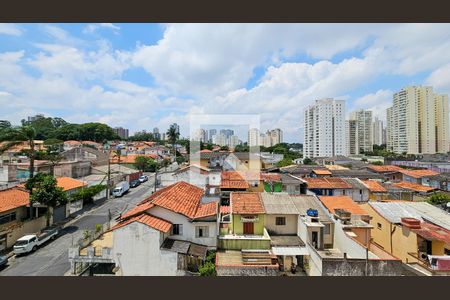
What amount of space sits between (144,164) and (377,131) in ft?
243

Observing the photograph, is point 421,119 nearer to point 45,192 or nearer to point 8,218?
point 45,192

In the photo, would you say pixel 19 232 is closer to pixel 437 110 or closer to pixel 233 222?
pixel 233 222

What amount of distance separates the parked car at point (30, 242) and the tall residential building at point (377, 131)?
85216 mm

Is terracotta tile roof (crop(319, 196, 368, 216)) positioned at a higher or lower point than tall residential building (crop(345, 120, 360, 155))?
lower

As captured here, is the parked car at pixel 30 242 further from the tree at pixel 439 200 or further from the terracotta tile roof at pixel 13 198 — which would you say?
the tree at pixel 439 200

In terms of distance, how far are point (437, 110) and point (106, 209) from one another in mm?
66281

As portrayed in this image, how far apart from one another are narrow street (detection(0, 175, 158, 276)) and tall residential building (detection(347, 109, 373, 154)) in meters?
67.0

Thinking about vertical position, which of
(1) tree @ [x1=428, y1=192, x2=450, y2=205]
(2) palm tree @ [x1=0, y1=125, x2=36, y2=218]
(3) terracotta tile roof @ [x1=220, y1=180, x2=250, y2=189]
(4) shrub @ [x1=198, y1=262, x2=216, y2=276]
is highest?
(2) palm tree @ [x1=0, y1=125, x2=36, y2=218]

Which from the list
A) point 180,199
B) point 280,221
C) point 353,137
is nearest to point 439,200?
point 280,221

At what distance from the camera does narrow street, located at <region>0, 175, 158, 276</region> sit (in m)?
10.4

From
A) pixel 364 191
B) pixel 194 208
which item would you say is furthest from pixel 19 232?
pixel 364 191

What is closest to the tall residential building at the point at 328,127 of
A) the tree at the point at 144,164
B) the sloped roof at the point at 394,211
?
the tree at the point at 144,164

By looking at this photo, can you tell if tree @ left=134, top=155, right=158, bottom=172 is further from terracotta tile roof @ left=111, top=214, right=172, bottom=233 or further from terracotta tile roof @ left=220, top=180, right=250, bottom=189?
terracotta tile roof @ left=111, top=214, right=172, bottom=233

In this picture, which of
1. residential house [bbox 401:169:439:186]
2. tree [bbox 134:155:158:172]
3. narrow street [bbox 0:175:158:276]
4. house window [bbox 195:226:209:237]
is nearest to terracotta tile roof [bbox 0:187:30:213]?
narrow street [bbox 0:175:158:276]
